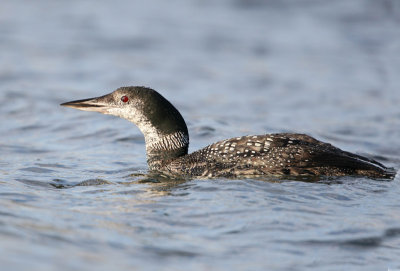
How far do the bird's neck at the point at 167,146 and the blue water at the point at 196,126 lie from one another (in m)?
0.23

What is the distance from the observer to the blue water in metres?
5.14

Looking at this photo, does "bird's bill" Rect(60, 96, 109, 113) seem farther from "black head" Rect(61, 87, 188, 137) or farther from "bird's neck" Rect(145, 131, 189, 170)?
"bird's neck" Rect(145, 131, 189, 170)

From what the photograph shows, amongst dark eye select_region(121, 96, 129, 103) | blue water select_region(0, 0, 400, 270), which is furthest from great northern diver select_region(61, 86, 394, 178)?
blue water select_region(0, 0, 400, 270)

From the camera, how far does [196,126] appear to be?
1009 cm

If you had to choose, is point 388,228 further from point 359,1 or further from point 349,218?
point 359,1

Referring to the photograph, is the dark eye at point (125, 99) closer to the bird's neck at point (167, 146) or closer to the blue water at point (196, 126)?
the bird's neck at point (167, 146)

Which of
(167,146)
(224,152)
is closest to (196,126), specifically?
(167,146)

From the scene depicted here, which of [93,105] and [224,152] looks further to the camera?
[93,105]

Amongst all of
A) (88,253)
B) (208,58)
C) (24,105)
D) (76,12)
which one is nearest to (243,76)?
(208,58)

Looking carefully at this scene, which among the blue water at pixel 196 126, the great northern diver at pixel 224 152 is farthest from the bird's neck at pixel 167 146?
the blue water at pixel 196 126

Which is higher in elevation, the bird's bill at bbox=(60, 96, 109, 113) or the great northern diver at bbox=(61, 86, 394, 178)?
the bird's bill at bbox=(60, 96, 109, 113)

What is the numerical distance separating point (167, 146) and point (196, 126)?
2717 millimetres

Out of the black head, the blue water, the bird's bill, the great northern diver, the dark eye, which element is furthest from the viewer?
the bird's bill

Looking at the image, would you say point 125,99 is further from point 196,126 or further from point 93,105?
point 196,126
